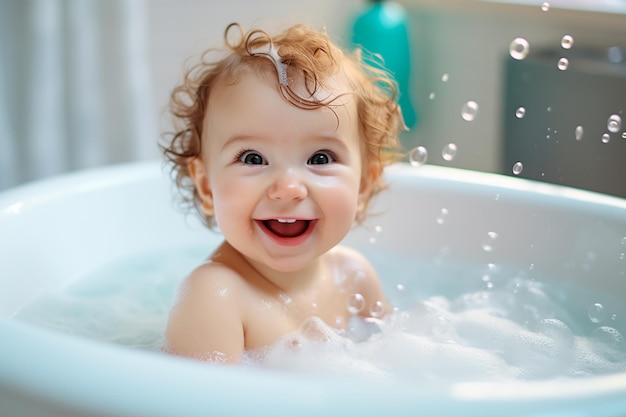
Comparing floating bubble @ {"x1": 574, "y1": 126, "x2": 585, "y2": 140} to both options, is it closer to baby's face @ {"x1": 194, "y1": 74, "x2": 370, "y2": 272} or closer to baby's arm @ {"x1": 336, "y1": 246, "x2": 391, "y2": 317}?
baby's arm @ {"x1": 336, "y1": 246, "x2": 391, "y2": 317}

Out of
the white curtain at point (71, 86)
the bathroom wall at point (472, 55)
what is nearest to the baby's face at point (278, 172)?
the white curtain at point (71, 86)

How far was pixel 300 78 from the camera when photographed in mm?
1191

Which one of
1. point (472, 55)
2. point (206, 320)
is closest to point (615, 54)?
point (472, 55)

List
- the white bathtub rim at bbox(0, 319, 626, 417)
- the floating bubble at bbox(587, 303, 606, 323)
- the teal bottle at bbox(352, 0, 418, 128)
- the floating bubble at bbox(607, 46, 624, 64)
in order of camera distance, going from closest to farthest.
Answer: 1. the white bathtub rim at bbox(0, 319, 626, 417)
2. the floating bubble at bbox(587, 303, 606, 323)
3. the floating bubble at bbox(607, 46, 624, 64)
4. the teal bottle at bbox(352, 0, 418, 128)

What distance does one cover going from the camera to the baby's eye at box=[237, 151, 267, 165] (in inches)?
47.0

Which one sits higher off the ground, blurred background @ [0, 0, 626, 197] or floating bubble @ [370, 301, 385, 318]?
blurred background @ [0, 0, 626, 197]

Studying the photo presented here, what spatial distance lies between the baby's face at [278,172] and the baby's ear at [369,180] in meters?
0.11

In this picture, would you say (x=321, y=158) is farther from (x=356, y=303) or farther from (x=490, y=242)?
(x=490, y=242)

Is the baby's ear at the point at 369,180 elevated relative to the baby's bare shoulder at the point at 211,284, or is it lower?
elevated

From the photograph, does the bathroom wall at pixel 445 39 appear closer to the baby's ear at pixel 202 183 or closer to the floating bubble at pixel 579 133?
the floating bubble at pixel 579 133

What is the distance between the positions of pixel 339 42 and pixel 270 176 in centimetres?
170

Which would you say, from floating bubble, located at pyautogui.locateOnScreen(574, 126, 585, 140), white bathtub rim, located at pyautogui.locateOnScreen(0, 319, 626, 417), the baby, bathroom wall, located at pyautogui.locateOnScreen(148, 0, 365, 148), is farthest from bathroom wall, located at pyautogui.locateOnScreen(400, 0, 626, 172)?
white bathtub rim, located at pyautogui.locateOnScreen(0, 319, 626, 417)

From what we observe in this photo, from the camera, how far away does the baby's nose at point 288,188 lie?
3.78ft

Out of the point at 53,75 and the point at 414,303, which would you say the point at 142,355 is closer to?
the point at 414,303
